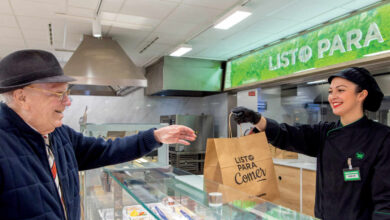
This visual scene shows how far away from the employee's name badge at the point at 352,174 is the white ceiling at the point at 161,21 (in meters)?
2.17

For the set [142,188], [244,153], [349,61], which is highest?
[349,61]

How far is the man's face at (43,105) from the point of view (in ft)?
3.67

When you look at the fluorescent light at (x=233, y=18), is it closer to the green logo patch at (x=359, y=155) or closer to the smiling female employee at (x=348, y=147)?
the smiling female employee at (x=348, y=147)

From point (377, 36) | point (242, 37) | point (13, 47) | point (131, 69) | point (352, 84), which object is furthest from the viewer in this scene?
point (13, 47)

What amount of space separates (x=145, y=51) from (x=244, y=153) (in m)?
4.05

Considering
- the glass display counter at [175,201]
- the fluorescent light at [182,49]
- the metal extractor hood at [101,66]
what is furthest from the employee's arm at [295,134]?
the fluorescent light at [182,49]

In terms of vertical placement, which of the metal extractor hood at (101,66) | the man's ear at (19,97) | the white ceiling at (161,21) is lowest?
the man's ear at (19,97)

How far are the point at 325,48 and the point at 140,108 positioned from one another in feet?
14.2

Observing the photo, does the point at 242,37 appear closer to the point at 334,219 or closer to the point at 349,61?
the point at 349,61

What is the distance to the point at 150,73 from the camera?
650cm

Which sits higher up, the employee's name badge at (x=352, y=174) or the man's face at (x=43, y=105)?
the man's face at (x=43, y=105)

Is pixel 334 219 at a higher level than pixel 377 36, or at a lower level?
lower

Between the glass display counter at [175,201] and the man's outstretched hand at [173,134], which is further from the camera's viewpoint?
the man's outstretched hand at [173,134]

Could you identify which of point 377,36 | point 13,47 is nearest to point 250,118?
point 377,36
